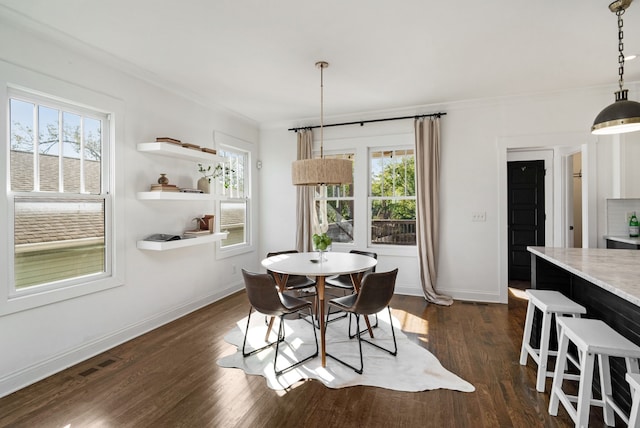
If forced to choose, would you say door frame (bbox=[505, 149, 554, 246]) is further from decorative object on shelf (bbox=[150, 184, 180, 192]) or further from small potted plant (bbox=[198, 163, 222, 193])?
decorative object on shelf (bbox=[150, 184, 180, 192])

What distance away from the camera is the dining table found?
279 centimetres

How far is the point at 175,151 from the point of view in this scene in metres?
3.53

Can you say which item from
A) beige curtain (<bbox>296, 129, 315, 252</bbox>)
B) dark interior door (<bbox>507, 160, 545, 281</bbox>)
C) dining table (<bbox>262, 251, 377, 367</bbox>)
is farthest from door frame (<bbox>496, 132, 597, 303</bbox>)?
beige curtain (<bbox>296, 129, 315, 252</bbox>)

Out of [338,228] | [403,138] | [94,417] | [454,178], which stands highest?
[403,138]

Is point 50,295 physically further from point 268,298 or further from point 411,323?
point 411,323

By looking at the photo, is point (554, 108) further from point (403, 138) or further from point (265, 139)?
point (265, 139)

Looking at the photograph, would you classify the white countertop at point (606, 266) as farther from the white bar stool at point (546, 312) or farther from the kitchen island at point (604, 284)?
the white bar stool at point (546, 312)

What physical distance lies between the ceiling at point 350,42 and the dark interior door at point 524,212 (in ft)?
6.21

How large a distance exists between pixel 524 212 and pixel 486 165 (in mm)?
1863

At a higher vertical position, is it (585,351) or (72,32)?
(72,32)

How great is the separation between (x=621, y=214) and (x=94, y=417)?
5.54 meters

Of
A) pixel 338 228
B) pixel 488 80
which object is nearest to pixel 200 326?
pixel 338 228

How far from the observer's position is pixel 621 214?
3967 mm

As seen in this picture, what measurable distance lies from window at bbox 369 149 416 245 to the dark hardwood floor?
2.08 m
